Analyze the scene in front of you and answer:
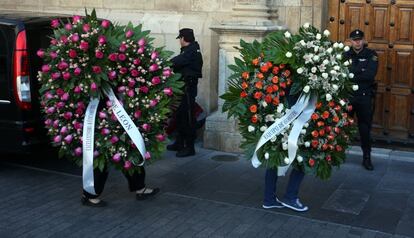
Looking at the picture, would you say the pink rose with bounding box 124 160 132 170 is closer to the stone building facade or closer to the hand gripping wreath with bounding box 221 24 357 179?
the hand gripping wreath with bounding box 221 24 357 179

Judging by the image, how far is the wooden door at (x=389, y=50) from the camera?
28.0ft

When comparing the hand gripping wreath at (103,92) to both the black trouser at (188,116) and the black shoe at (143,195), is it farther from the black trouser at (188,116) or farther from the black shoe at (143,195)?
the black trouser at (188,116)

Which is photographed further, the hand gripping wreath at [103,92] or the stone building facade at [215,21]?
the stone building facade at [215,21]

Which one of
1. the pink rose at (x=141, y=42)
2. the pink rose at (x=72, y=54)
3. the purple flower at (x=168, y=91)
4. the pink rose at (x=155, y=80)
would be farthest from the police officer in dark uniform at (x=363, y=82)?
the pink rose at (x=72, y=54)

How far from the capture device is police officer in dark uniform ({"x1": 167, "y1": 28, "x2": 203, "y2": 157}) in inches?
333

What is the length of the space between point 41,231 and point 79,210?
2.19 feet

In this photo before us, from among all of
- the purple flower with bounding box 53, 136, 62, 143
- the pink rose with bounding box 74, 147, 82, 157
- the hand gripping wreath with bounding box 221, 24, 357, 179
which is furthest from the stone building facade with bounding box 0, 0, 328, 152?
the purple flower with bounding box 53, 136, 62, 143

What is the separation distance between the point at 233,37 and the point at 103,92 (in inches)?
120

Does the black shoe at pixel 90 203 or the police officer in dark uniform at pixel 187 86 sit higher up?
the police officer in dark uniform at pixel 187 86

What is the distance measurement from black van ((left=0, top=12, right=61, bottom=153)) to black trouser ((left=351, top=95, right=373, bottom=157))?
3.83 m

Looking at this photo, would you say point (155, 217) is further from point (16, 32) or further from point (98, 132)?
point (16, 32)

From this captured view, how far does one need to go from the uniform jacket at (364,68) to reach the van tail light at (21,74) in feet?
12.5

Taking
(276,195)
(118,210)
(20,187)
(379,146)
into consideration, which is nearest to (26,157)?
(20,187)

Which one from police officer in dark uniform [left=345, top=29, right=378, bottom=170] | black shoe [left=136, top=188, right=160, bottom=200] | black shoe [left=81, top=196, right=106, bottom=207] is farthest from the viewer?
police officer in dark uniform [left=345, top=29, right=378, bottom=170]
